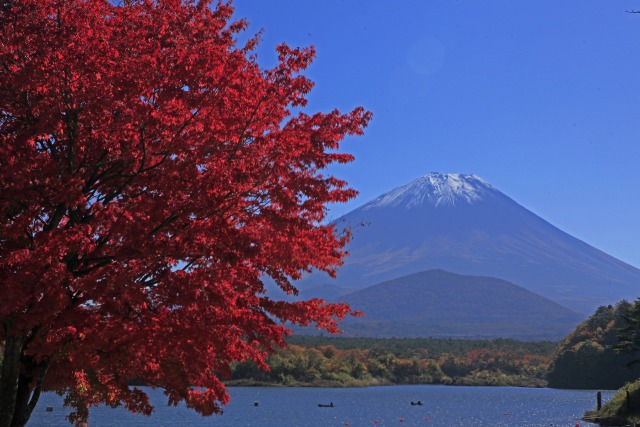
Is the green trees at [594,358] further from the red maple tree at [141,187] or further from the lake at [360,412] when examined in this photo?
the red maple tree at [141,187]

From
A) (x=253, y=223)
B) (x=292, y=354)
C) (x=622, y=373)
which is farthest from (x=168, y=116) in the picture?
(x=292, y=354)

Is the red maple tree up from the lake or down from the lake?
up

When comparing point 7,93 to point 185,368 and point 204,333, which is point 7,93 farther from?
point 185,368

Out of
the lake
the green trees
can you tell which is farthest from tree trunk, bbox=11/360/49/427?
the green trees

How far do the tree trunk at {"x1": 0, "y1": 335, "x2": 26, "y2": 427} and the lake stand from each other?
6639 centimetres

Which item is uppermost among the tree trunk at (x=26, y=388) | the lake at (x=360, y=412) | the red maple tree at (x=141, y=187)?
the red maple tree at (x=141, y=187)

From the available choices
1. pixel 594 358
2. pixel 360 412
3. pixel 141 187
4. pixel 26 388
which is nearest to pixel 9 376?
pixel 26 388

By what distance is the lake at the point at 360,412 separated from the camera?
88.8 m

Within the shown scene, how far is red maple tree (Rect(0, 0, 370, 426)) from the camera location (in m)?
15.3

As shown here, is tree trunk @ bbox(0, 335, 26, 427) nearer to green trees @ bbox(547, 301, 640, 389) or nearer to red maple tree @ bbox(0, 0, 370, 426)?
red maple tree @ bbox(0, 0, 370, 426)

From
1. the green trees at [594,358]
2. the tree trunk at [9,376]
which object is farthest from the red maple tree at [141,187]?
the green trees at [594,358]

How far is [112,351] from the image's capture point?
1839 centimetres

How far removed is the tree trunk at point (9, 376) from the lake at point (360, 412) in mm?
66394

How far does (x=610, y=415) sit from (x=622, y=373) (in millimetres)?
70567
